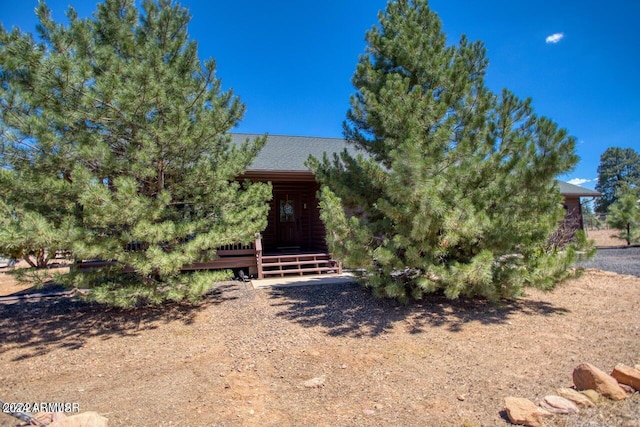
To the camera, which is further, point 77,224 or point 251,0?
point 251,0

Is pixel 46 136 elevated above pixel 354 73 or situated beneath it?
situated beneath

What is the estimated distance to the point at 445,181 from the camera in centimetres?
472

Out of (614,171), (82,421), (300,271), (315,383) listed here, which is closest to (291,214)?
(300,271)

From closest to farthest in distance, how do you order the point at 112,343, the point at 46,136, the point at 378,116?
the point at 46,136 → the point at 112,343 → the point at 378,116

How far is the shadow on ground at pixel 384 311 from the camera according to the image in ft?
16.0

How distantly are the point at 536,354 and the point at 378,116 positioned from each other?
12.5ft

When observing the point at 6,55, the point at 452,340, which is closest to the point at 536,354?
the point at 452,340

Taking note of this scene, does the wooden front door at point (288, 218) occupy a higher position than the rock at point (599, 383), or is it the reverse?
the wooden front door at point (288, 218)

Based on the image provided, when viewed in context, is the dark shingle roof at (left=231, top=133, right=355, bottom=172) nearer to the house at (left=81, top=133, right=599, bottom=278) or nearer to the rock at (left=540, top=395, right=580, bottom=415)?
the house at (left=81, top=133, right=599, bottom=278)

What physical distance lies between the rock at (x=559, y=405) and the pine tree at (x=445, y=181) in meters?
1.92

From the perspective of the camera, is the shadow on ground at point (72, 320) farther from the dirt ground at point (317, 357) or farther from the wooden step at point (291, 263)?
the wooden step at point (291, 263)

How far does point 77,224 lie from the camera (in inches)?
183

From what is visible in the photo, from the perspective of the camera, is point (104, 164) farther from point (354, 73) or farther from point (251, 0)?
point (251, 0)

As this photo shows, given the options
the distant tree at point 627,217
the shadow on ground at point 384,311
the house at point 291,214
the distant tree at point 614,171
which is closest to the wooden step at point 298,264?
the house at point 291,214
